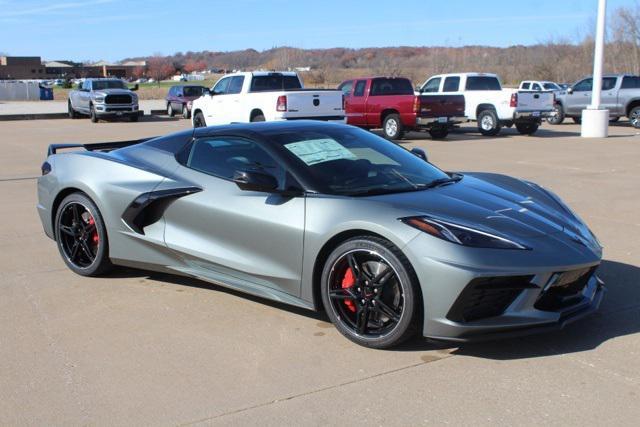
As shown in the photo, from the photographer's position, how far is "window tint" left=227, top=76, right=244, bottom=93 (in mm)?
18656

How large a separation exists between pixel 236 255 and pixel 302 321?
0.65 meters

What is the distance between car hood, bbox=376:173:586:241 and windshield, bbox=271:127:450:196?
0.72 ft

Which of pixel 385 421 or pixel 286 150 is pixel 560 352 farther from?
pixel 286 150

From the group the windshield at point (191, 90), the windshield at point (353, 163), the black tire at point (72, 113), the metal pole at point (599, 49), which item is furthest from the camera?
the windshield at point (191, 90)

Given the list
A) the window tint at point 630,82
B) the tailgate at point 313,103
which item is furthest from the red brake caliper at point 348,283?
the window tint at point 630,82

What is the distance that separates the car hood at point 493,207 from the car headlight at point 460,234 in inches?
2.7

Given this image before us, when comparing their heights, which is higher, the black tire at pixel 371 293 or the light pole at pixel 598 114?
the light pole at pixel 598 114

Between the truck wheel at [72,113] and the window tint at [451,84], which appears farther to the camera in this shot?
the truck wheel at [72,113]

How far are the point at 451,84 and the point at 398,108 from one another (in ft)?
11.0

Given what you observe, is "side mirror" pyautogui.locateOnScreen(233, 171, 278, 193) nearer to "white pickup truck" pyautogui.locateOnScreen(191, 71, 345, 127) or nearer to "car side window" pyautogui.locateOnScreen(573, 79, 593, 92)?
"white pickup truck" pyautogui.locateOnScreen(191, 71, 345, 127)

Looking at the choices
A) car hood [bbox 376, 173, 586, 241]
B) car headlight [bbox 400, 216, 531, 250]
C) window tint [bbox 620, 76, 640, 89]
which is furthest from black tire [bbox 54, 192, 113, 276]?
window tint [bbox 620, 76, 640, 89]

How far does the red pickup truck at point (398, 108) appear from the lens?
63.0ft

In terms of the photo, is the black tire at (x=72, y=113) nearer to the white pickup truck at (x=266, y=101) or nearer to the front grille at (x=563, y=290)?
the white pickup truck at (x=266, y=101)

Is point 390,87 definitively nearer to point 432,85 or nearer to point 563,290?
point 432,85
